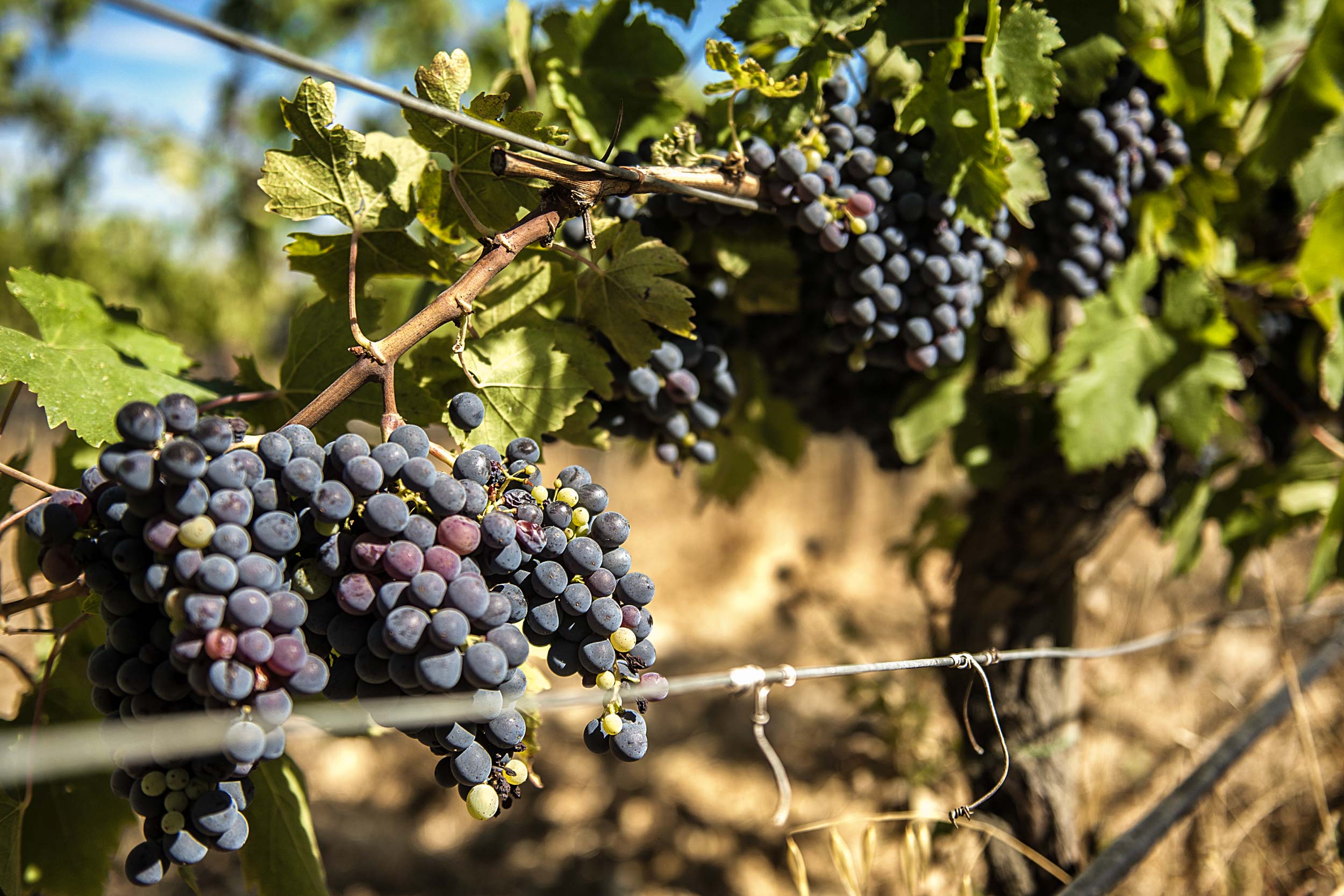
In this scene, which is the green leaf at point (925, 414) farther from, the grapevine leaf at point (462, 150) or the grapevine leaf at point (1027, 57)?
the grapevine leaf at point (462, 150)

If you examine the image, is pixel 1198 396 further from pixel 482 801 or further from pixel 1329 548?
pixel 482 801

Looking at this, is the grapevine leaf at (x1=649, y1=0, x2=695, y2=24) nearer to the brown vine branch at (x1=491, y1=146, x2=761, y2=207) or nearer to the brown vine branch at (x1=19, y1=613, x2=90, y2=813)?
the brown vine branch at (x1=491, y1=146, x2=761, y2=207)

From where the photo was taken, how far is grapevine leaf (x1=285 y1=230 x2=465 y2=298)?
102cm

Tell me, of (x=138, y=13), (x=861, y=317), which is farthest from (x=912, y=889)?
(x=138, y=13)

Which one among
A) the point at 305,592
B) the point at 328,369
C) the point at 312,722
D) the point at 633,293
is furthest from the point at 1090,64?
the point at 312,722

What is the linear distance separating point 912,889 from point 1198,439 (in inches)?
37.4

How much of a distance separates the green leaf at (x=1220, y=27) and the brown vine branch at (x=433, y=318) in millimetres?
1091

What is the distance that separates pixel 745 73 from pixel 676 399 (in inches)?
17.3

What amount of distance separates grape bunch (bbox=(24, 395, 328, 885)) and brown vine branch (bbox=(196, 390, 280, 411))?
0.22 m

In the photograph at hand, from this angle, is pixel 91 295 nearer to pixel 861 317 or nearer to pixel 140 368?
pixel 140 368

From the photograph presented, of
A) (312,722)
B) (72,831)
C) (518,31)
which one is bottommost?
(72,831)

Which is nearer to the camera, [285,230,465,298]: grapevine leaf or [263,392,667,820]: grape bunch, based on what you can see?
[263,392,667,820]: grape bunch

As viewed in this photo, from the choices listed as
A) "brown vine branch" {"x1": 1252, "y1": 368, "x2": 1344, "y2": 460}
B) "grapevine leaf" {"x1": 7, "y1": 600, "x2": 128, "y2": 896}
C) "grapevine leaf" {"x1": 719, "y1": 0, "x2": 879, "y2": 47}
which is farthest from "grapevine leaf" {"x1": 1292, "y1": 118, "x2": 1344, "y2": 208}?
"grapevine leaf" {"x1": 7, "y1": 600, "x2": 128, "y2": 896}

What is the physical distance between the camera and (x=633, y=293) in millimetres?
1062
